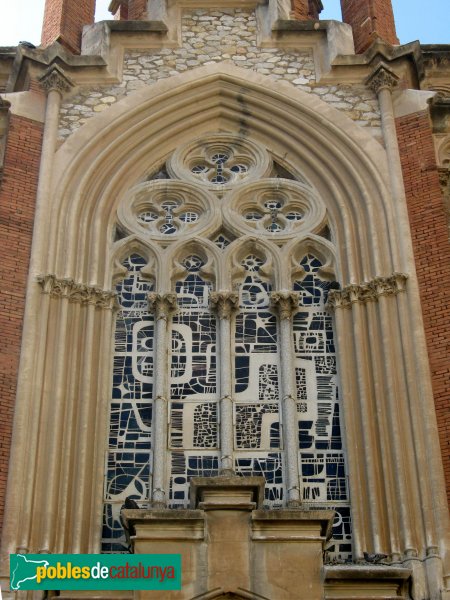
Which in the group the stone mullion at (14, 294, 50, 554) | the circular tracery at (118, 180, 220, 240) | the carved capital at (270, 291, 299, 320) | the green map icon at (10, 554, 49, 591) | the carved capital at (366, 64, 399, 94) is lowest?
the green map icon at (10, 554, 49, 591)

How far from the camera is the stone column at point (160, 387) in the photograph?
14961 millimetres

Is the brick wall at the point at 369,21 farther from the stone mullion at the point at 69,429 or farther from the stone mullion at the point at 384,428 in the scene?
the stone mullion at the point at 69,429

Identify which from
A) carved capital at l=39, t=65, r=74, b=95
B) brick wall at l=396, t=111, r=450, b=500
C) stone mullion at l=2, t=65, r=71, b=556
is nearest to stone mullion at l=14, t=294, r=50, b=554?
stone mullion at l=2, t=65, r=71, b=556

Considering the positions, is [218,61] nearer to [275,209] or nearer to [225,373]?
[275,209]

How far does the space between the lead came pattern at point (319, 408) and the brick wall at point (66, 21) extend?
582 cm

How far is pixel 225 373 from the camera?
16.0m

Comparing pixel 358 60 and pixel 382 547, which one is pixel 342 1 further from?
pixel 382 547

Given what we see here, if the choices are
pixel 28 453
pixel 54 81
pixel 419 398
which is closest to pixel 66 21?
pixel 54 81

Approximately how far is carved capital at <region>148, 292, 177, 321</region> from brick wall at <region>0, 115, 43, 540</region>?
180 centimetres

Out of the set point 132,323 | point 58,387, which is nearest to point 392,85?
point 132,323

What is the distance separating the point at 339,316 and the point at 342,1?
24.0ft

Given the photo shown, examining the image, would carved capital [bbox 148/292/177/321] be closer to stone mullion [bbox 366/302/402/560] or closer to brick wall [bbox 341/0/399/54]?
stone mullion [bbox 366/302/402/560]

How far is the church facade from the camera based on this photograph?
13953mm

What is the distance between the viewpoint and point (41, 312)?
52.0 feet
